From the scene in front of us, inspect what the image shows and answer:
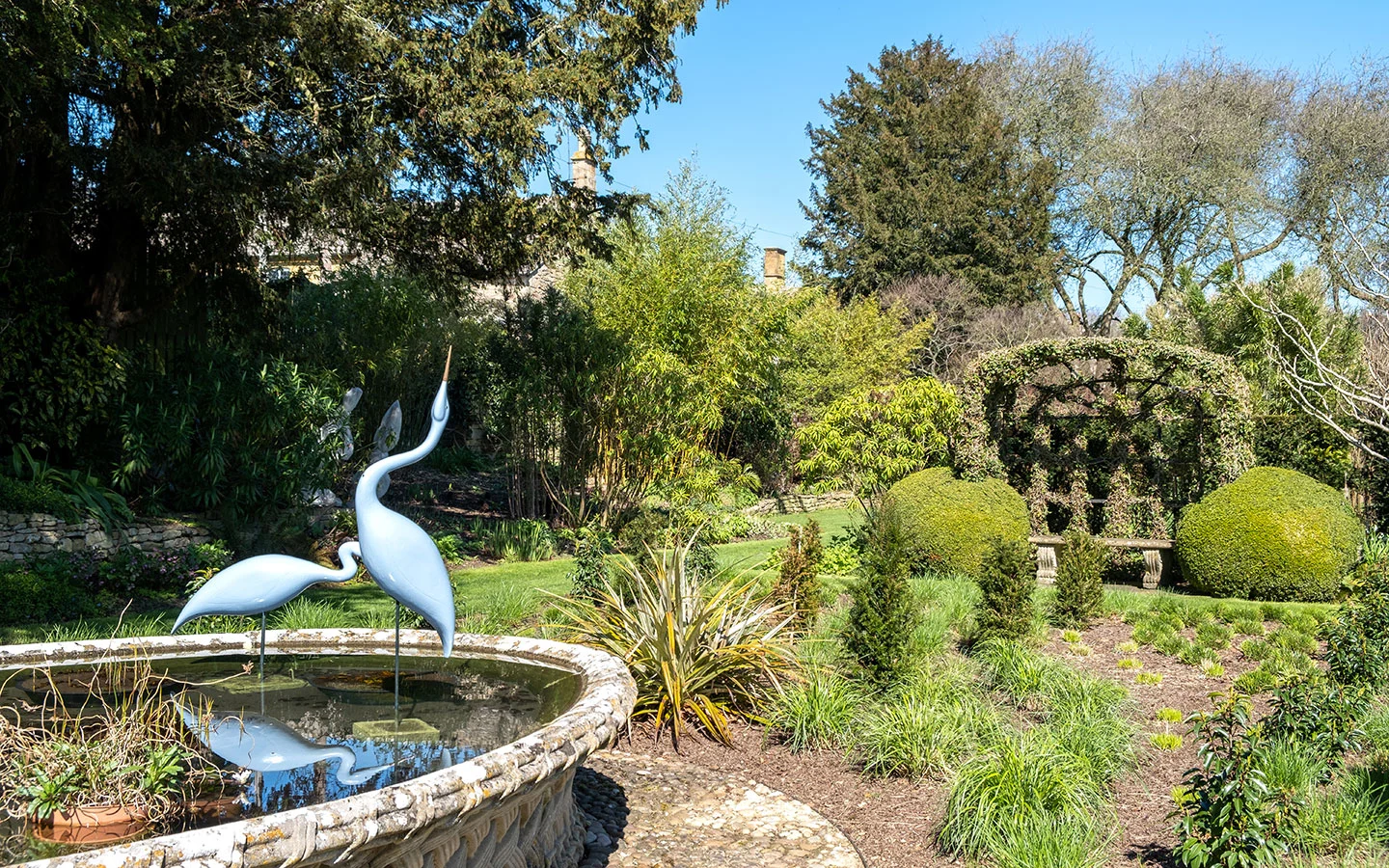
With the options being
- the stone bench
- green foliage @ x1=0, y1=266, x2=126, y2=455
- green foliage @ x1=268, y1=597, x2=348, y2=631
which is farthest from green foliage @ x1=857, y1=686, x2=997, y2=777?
green foliage @ x1=0, y1=266, x2=126, y2=455

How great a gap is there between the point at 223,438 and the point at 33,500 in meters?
1.99

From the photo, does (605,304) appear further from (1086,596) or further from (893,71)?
(893,71)

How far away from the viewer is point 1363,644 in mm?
5559

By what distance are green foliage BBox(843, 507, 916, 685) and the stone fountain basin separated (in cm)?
221

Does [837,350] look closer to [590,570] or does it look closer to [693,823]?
[590,570]

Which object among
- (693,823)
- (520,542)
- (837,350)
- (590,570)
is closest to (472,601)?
(590,570)

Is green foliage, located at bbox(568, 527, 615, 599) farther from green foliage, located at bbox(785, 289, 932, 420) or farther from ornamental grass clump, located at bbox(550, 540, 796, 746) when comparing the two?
green foliage, located at bbox(785, 289, 932, 420)

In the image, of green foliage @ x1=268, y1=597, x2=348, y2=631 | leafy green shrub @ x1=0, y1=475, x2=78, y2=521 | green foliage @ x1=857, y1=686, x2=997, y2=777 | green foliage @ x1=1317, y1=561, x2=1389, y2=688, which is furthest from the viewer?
leafy green shrub @ x1=0, y1=475, x2=78, y2=521

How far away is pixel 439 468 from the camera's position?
19547mm

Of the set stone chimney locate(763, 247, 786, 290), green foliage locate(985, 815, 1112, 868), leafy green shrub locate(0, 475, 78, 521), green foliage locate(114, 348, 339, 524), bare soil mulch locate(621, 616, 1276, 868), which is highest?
stone chimney locate(763, 247, 786, 290)

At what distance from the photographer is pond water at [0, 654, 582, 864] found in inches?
120

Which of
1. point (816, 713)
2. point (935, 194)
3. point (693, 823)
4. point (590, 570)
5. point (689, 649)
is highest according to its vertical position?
point (935, 194)

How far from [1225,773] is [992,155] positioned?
91.6 ft

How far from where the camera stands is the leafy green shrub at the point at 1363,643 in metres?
5.32
